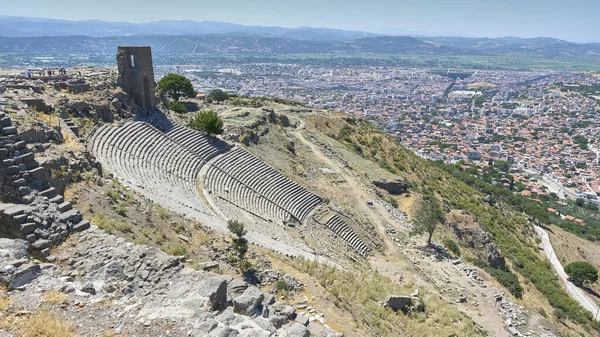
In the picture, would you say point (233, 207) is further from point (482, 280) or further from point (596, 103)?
point (596, 103)

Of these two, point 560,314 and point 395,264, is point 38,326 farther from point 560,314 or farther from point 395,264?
point 560,314

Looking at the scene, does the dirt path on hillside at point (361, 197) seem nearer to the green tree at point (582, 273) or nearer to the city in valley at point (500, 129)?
the green tree at point (582, 273)

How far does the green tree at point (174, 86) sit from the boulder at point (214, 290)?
36.6 m

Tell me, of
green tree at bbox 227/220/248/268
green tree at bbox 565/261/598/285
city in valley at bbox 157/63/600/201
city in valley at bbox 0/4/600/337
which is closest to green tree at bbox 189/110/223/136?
city in valley at bbox 0/4/600/337

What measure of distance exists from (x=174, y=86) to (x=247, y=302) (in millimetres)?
37914

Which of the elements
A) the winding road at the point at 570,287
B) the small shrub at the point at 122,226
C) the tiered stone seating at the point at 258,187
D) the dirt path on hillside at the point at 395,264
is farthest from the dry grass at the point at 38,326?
the winding road at the point at 570,287

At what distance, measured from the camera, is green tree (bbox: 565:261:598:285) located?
3288 centimetres

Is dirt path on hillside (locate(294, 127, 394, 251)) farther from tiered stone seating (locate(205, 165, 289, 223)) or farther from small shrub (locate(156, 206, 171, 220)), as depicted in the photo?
small shrub (locate(156, 206, 171, 220))

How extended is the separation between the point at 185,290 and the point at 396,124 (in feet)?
439

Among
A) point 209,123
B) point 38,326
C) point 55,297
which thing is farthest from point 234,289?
point 209,123

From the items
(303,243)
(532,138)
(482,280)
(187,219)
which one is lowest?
(532,138)

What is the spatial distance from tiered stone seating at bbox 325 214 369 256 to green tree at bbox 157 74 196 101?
24877mm

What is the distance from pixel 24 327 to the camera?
279 inches

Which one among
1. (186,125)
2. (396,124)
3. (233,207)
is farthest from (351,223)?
(396,124)
